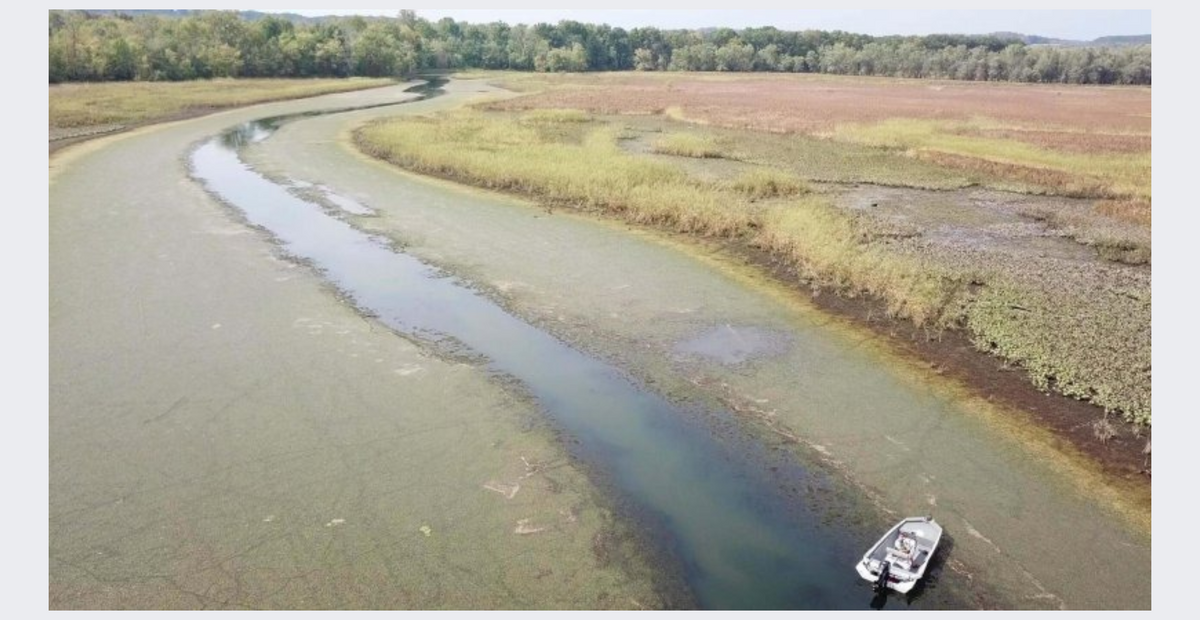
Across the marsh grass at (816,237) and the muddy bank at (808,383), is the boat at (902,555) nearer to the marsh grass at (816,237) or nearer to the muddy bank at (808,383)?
the muddy bank at (808,383)

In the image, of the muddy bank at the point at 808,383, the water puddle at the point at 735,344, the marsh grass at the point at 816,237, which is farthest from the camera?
the water puddle at the point at 735,344

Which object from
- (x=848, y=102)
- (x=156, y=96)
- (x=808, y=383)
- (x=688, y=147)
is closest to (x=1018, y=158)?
(x=688, y=147)

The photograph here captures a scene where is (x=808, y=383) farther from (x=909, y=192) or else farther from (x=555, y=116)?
(x=555, y=116)

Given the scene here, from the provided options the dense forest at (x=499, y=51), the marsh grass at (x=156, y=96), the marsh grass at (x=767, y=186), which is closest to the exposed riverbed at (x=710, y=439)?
the marsh grass at (x=767, y=186)

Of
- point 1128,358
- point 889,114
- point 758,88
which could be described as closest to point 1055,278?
point 1128,358

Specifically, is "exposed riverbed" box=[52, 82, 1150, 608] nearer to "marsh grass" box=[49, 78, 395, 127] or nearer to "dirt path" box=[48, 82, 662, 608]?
"dirt path" box=[48, 82, 662, 608]

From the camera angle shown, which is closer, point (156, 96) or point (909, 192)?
point (909, 192)

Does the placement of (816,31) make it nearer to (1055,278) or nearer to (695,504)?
(1055,278)
